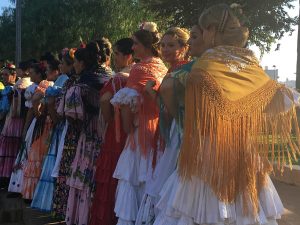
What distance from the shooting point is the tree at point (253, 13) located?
1291 centimetres

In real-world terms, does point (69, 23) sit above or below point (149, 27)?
above

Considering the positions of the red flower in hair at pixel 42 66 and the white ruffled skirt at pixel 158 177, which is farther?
the red flower in hair at pixel 42 66

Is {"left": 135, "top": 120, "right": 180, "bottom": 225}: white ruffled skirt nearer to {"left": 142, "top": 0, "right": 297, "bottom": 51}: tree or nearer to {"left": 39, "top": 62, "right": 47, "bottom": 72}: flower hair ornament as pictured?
{"left": 39, "top": 62, "right": 47, "bottom": 72}: flower hair ornament

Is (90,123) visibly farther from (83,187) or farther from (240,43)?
(240,43)

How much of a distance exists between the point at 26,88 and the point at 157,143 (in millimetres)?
2836

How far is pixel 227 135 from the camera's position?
2.36m

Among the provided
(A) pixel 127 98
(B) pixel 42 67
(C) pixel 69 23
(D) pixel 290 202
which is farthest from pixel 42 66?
(C) pixel 69 23


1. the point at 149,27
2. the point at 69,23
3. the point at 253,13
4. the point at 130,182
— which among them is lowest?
the point at 130,182

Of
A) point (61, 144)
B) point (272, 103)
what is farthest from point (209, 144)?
point (61, 144)

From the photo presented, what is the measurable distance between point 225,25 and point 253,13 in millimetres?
10833

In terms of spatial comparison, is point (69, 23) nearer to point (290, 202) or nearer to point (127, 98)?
point (290, 202)

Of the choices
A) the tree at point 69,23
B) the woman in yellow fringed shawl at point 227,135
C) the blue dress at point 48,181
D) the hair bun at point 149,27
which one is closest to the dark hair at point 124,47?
the hair bun at point 149,27

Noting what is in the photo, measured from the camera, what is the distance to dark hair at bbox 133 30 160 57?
362 cm

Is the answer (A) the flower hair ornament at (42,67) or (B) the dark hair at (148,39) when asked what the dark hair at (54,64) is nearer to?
(A) the flower hair ornament at (42,67)
